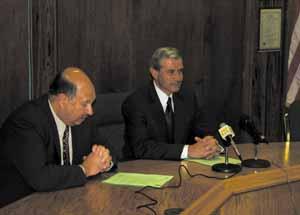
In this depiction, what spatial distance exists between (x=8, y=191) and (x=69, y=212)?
517 millimetres

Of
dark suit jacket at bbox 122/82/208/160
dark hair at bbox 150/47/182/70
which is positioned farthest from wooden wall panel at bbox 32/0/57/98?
dark hair at bbox 150/47/182/70

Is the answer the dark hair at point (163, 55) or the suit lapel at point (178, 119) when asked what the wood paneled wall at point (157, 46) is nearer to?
the dark hair at point (163, 55)

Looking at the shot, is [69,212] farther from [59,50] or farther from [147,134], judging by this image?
[59,50]

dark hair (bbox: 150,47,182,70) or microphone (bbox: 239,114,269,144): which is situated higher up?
dark hair (bbox: 150,47,182,70)

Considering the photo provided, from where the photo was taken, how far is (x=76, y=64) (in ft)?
13.3

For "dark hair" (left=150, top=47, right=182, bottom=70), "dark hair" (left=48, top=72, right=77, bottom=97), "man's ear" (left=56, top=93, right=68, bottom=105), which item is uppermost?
"dark hair" (left=150, top=47, right=182, bottom=70)

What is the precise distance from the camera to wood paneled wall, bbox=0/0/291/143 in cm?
368

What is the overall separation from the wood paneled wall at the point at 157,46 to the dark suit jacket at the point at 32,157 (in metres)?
0.84

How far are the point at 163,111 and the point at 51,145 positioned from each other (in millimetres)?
964

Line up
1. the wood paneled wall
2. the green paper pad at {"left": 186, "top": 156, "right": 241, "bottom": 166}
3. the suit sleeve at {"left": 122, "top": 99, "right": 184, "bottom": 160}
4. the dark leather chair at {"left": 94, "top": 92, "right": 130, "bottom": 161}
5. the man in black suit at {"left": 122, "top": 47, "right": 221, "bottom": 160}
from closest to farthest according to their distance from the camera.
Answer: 1. the green paper pad at {"left": 186, "top": 156, "right": 241, "bottom": 166}
2. the suit sleeve at {"left": 122, "top": 99, "right": 184, "bottom": 160}
3. the man in black suit at {"left": 122, "top": 47, "right": 221, "bottom": 160}
4. the dark leather chair at {"left": 94, "top": 92, "right": 130, "bottom": 161}
5. the wood paneled wall

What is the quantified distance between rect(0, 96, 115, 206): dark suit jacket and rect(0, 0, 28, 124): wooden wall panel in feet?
2.52

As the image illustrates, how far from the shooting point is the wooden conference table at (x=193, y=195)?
228 cm

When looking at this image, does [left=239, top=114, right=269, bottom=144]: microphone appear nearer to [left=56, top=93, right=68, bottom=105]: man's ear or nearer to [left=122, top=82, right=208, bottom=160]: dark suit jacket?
[left=122, top=82, right=208, bottom=160]: dark suit jacket

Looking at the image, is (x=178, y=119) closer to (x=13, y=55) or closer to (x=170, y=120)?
(x=170, y=120)
